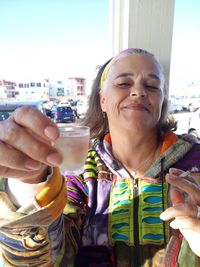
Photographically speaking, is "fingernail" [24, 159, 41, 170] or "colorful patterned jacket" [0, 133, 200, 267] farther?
"colorful patterned jacket" [0, 133, 200, 267]

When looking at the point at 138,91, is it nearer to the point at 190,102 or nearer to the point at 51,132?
the point at 51,132

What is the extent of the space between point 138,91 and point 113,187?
45 cm

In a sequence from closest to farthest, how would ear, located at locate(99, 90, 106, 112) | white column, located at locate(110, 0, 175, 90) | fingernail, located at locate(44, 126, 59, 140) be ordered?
fingernail, located at locate(44, 126, 59, 140), ear, located at locate(99, 90, 106, 112), white column, located at locate(110, 0, 175, 90)

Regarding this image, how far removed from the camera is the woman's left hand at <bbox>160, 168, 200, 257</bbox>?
54 cm

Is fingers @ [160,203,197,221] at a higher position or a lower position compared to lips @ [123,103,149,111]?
lower

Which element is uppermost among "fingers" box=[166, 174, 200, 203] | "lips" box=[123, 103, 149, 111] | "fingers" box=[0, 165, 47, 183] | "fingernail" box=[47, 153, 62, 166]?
"fingernail" box=[47, 153, 62, 166]

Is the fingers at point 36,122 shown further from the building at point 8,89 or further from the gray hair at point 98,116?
the building at point 8,89

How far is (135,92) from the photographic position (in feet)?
3.21

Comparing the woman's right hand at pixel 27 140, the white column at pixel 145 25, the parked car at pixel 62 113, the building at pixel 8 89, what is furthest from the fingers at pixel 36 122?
the building at pixel 8 89

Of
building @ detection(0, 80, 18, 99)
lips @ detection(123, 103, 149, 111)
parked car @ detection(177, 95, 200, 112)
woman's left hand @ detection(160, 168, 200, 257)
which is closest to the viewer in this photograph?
woman's left hand @ detection(160, 168, 200, 257)

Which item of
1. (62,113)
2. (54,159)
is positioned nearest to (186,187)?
(54,159)

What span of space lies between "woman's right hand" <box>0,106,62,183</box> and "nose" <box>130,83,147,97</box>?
0.60m

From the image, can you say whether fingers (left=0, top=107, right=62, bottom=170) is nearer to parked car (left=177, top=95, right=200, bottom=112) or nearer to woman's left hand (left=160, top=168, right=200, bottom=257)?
woman's left hand (left=160, top=168, right=200, bottom=257)

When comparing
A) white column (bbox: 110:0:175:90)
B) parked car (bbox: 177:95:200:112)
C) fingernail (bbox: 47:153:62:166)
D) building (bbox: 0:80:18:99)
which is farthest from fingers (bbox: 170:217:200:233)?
parked car (bbox: 177:95:200:112)
